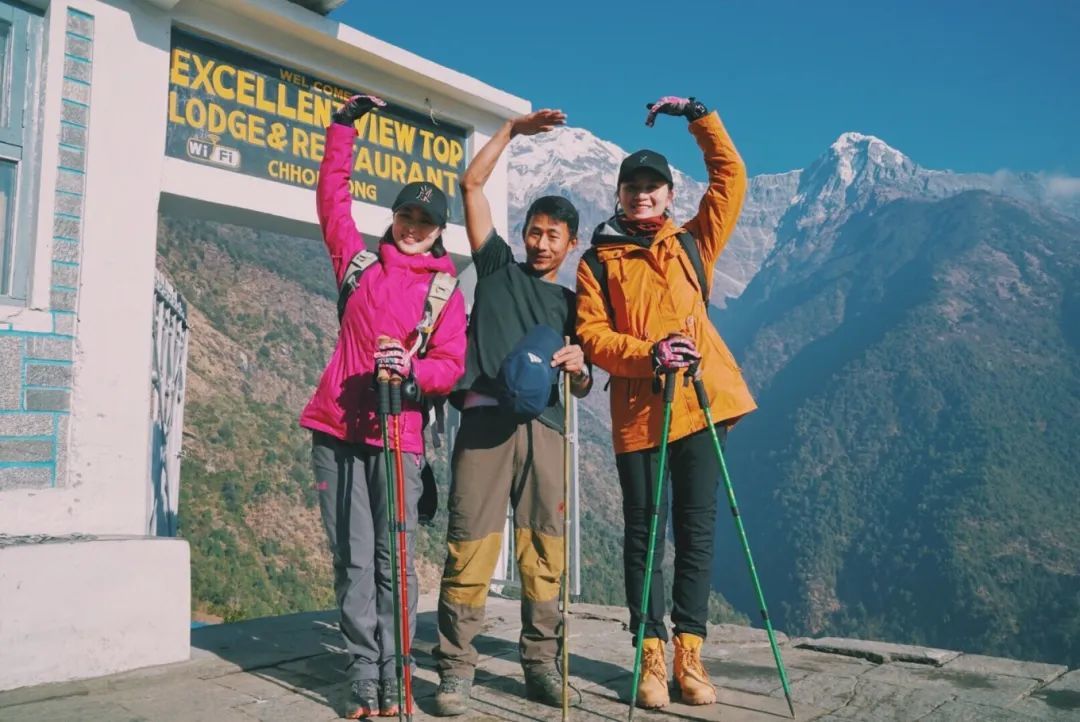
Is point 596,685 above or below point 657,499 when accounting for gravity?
below

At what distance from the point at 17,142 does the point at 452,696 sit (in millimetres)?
3430

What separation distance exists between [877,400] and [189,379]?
10182 cm

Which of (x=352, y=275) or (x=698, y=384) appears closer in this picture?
(x=698, y=384)

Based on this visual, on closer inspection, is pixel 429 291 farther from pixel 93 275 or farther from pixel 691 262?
pixel 93 275

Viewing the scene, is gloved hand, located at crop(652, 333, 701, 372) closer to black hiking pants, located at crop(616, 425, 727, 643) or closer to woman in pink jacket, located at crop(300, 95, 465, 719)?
black hiking pants, located at crop(616, 425, 727, 643)

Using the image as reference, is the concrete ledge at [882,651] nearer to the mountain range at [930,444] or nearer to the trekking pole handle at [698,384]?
the trekking pole handle at [698,384]

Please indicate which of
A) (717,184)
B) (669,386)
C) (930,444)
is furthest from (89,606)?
(930,444)

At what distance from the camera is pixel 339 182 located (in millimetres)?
3908

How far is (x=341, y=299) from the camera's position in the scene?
3.77 m

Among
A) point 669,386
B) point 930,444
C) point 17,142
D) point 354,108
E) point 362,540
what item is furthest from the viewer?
point 930,444

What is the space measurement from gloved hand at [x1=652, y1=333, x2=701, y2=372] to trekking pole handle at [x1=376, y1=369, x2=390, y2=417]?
108 cm

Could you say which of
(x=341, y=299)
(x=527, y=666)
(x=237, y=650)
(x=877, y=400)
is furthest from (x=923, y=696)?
(x=877, y=400)

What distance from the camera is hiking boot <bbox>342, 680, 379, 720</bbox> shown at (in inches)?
129

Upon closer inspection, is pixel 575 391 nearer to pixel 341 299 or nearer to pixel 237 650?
pixel 341 299
